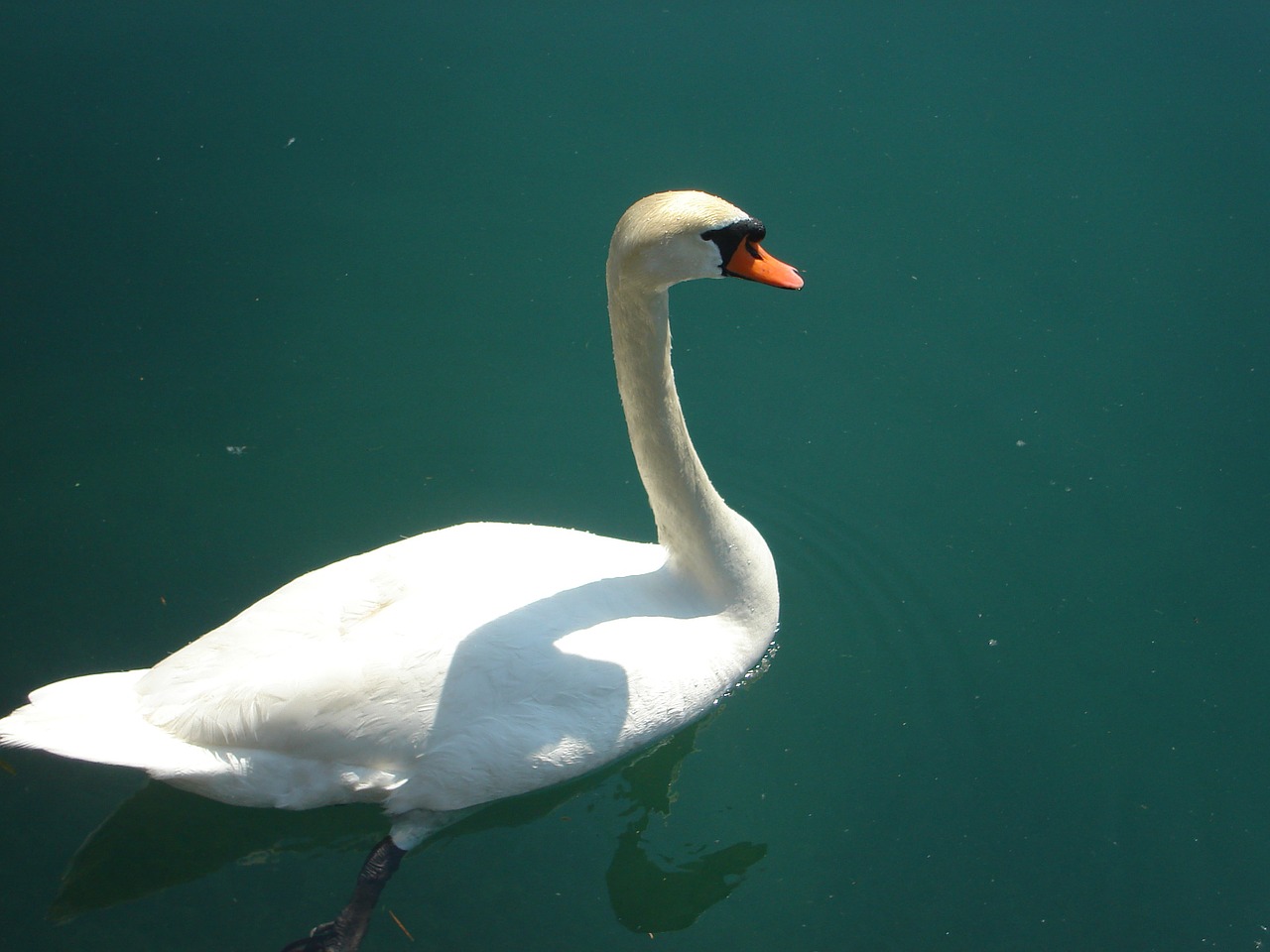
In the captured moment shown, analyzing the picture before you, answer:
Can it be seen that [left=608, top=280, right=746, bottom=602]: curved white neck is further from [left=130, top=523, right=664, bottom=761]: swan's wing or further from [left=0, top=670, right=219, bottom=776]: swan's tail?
[left=0, top=670, right=219, bottom=776]: swan's tail

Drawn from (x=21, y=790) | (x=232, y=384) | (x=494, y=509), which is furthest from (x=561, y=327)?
(x=21, y=790)

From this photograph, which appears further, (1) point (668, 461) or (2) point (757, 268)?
(1) point (668, 461)

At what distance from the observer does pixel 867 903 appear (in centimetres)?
477

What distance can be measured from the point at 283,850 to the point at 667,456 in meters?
2.35

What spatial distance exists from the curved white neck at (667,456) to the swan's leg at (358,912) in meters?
1.72

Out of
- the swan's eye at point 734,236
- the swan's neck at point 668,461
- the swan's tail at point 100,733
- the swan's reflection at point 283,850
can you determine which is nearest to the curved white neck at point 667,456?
the swan's neck at point 668,461

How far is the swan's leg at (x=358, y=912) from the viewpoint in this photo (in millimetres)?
4488

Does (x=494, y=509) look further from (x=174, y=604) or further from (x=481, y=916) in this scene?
(x=481, y=916)

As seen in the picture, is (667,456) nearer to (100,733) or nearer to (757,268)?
(757,268)

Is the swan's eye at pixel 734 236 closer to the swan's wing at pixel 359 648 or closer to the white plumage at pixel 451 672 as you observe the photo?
Result: the white plumage at pixel 451 672

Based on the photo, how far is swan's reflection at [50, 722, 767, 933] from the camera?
15.5 ft

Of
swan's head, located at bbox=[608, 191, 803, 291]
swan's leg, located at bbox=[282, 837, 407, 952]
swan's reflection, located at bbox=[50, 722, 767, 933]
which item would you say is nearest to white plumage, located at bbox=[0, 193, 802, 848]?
swan's head, located at bbox=[608, 191, 803, 291]

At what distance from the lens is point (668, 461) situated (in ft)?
15.6

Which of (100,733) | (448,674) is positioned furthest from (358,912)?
(100,733)
